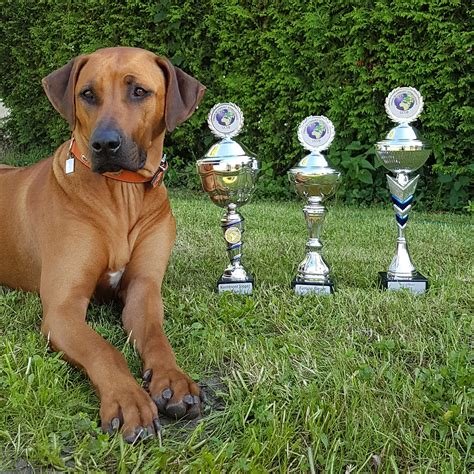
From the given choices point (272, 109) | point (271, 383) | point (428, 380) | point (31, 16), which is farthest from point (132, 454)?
point (31, 16)

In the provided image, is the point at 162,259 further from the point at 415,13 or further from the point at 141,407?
the point at 415,13

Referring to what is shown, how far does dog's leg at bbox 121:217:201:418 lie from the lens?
1844 mm

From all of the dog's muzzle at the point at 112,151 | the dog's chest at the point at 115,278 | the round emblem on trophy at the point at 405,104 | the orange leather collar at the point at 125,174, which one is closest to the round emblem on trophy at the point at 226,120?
the orange leather collar at the point at 125,174

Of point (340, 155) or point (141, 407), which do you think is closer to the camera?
point (141, 407)

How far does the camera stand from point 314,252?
119 inches

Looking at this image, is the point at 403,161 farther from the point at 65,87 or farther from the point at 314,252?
the point at 65,87

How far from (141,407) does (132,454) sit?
0.18m

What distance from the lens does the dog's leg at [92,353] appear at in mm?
1720

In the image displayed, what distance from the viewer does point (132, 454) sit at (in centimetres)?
158

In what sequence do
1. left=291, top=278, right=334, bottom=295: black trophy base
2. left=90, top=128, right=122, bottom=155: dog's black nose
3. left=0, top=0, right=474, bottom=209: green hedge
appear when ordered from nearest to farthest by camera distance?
left=90, top=128, right=122, bottom=155: dog's black nose, left=291, top=278, right=334, bottom=295: black trophy base, left=0, top=0, right=474, bottom=209: green hedge

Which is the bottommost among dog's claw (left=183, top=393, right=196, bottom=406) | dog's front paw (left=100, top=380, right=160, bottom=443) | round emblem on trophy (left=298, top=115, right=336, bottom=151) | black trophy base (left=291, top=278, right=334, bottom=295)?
black trophy base (left=291, top=278, right=334, bottom=295)

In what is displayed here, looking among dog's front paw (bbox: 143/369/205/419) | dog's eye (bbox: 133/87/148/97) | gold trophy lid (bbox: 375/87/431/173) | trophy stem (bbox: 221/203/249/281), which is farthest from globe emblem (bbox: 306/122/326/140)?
dog's front paw (bbox: 143/369/205/419)

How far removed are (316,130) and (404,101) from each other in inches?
18.1

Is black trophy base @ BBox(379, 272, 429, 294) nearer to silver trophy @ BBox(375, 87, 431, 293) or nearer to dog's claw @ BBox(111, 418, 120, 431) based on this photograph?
silver trophy @ BBox(375, 87, 431, 293)
